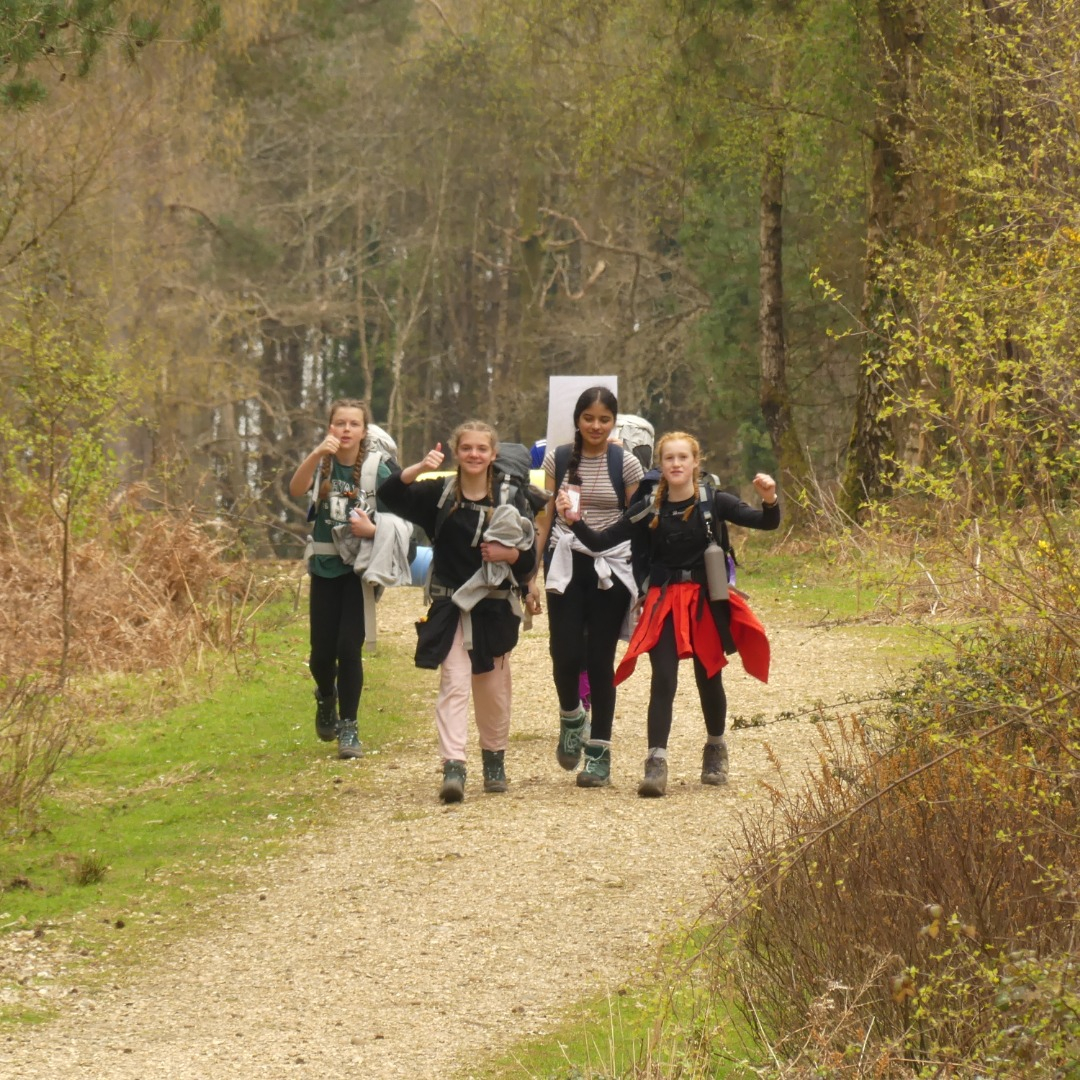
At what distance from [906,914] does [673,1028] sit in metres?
0.72

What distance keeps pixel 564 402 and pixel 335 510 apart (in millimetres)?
1258

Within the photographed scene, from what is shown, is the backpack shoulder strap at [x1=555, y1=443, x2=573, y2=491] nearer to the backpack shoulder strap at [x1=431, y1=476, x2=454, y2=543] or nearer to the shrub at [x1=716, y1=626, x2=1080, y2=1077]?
the backpack shoulder strap at [x1=431, y1=476, x2=454, y2=543]

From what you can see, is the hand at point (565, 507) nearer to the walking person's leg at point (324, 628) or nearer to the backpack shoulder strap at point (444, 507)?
the backpack shoulder strap at point (444, 507)

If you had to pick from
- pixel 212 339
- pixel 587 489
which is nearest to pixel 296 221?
pixel 212 339

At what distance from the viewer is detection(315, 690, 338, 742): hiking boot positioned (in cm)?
945

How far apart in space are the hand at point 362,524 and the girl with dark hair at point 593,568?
90 cm

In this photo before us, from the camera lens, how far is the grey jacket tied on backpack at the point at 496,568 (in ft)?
25.6

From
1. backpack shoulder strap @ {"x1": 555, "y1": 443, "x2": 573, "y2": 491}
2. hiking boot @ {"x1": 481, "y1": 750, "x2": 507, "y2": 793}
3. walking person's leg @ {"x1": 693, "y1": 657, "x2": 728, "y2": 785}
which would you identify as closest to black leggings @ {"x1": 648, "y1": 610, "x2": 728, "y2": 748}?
walking person's leg @ {"x1": 693, "y1": 657, "x2": 728, "y2": 785}

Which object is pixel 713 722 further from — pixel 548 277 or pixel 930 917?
pixel 548 277

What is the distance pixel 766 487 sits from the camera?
7141 millimetres

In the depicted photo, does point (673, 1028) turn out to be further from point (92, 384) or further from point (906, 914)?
point (92, 384)

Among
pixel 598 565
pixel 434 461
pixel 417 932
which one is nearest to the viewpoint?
pixel 417 932

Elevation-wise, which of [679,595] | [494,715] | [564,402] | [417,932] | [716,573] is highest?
[564,402]

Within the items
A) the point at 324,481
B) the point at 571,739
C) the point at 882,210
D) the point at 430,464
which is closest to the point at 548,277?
the point at 882,210
